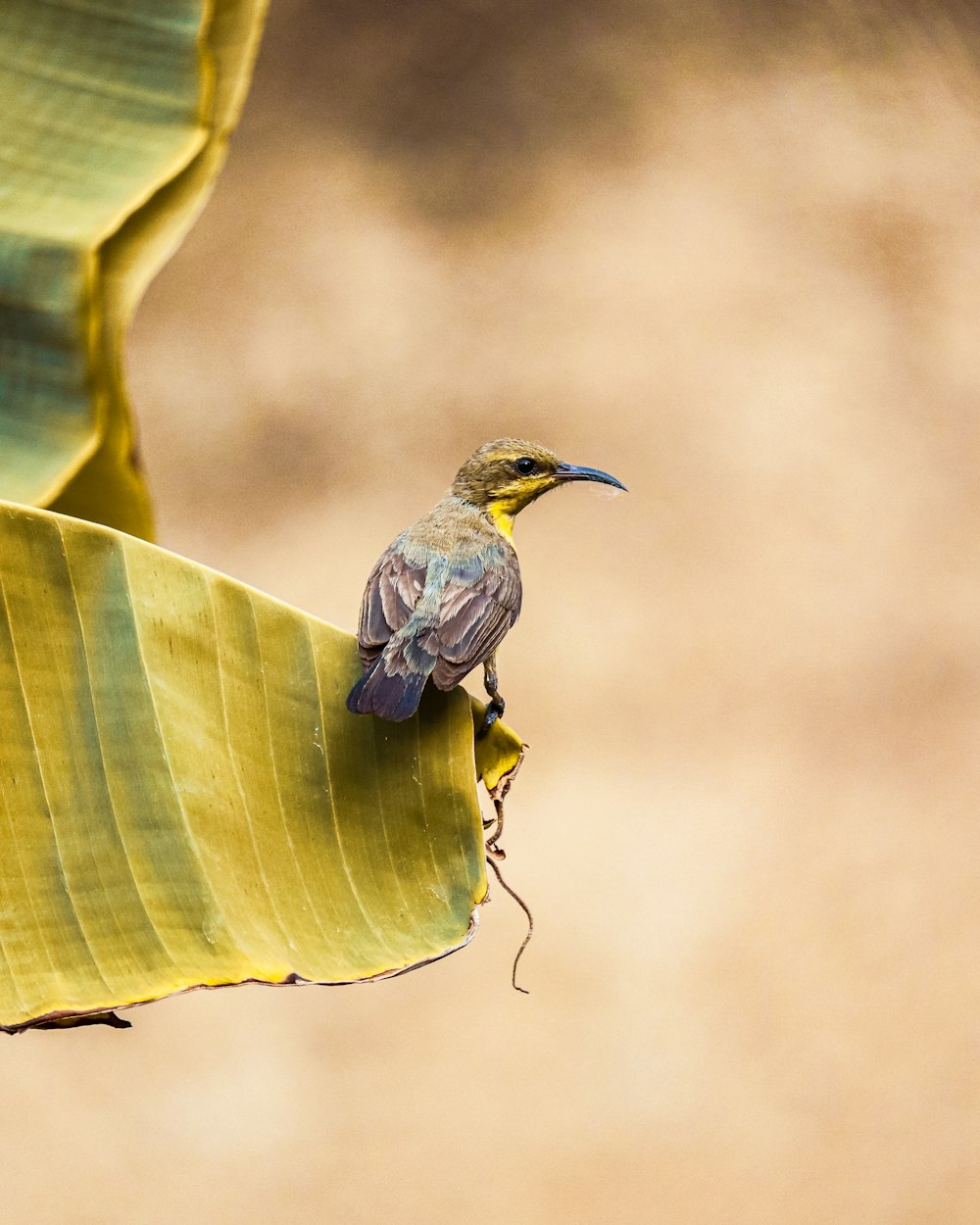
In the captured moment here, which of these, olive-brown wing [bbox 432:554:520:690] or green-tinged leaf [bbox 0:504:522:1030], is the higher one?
olive-brown wing [bbox 432:554:520:690]

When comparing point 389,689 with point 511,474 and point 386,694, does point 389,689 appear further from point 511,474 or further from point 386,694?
point 511,474

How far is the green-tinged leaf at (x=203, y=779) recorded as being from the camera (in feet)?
4.12

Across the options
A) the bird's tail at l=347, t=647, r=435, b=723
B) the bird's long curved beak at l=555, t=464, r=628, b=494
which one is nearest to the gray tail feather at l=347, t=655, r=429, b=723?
the bird's tail at l=347, t=647, r=435, b=723

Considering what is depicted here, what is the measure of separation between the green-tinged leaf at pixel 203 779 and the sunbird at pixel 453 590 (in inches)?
2.2

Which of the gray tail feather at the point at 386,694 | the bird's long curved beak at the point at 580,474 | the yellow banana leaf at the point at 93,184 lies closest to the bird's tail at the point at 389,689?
the gray tail feather at the point at 386,694

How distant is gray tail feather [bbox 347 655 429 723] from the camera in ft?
4.05

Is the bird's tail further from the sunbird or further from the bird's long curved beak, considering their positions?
the bird's long curved beak

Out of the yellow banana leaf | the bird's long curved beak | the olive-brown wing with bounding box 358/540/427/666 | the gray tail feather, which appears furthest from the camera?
the bird's long curved beak

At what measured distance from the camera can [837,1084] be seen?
3863mm

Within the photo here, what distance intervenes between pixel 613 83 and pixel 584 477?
316 centimetres

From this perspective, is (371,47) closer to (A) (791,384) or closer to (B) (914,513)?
(A) (791,384)

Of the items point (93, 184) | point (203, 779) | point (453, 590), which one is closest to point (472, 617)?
point (453, 590)

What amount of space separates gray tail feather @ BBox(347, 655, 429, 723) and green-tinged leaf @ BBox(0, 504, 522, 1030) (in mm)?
82

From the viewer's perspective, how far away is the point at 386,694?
4.09 ft
